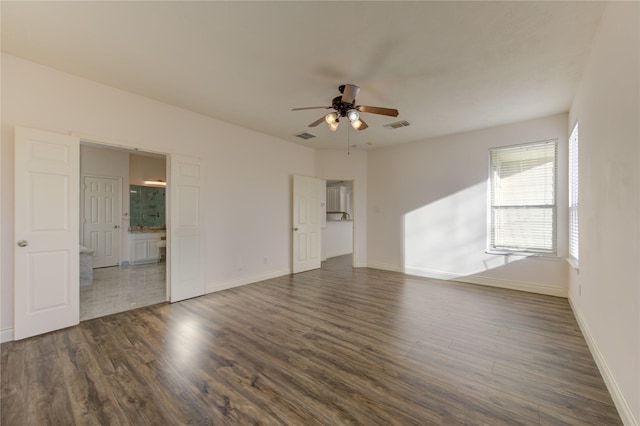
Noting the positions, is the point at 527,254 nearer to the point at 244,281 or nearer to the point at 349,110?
the point at 349,110

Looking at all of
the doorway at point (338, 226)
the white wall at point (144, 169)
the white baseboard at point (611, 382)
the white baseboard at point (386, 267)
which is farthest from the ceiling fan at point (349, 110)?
the white wall at point (144, 169)

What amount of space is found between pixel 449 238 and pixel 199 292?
183 inches

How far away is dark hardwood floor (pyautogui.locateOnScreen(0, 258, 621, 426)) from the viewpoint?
176cm

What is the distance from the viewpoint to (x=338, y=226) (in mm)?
8773

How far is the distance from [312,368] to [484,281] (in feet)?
13.2

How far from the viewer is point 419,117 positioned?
14.2ft

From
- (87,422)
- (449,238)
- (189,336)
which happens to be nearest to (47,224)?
(189,336)

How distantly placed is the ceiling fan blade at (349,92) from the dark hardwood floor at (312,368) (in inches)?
102

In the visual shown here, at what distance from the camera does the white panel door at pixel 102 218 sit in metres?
6.18

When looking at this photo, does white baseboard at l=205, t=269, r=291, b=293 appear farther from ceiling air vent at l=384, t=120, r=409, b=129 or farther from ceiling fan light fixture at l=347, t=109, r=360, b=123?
ceiling air vent at l=384, t=120, r=409, b=129

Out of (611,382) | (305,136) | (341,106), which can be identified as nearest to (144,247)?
(305,136)

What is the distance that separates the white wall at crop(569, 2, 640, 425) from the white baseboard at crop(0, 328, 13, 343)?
5083 mm

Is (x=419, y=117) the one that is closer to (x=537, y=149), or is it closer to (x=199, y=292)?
(x=537, y=149)

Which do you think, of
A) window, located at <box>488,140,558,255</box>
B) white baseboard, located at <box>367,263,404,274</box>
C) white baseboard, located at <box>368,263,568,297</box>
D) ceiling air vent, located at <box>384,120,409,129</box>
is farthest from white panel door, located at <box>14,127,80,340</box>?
window, located at <box>488,140,558,255</box>
